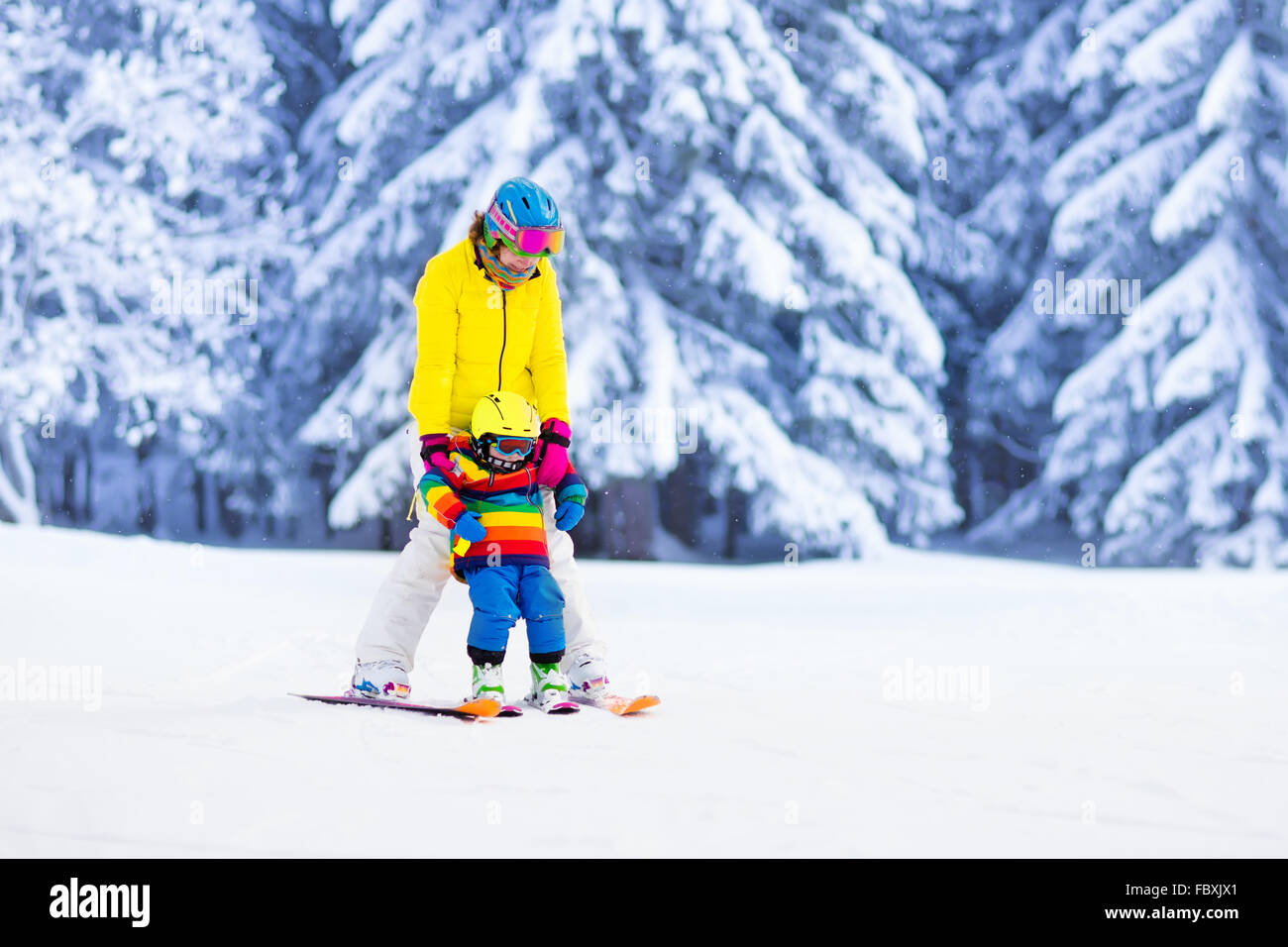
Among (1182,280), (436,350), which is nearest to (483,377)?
(436,350)

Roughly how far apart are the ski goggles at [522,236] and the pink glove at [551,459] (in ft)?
2.39

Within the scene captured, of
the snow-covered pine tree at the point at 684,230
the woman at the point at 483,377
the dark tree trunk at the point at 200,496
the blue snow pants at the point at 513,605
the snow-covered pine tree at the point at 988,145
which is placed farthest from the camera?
the dark tree trunk at the point at 200,496

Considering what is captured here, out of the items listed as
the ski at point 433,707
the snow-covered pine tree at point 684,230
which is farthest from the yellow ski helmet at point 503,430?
the snow-covered pine tree at point 684,230

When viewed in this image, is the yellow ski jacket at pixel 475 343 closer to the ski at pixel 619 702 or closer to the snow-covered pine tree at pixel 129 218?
the ski at pixel 619 702

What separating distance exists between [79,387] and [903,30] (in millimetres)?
10576

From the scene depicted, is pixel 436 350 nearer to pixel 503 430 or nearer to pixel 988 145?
pixel 503 430

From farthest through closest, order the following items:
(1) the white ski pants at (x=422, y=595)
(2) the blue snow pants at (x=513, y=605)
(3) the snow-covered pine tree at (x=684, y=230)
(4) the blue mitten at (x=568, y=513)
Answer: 1. (3) the snow-covered pine tree at (x=684, y=230)
2. (1) the white ski pants at (x=422, y=595)
3. (4) the blue mitten at (x=568, y=513)
4. (2) the blue snow pants at (x=513, y=605)

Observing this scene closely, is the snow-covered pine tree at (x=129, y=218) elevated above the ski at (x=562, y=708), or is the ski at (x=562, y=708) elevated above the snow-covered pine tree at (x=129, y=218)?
the snow-covered pine tree at (x=129, y=218)

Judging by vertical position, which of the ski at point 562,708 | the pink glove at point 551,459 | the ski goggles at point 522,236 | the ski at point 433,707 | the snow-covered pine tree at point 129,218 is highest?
the snow-covered pine tree at point 129,218

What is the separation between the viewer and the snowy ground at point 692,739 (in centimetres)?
377

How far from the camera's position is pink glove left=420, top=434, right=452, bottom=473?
5264 millimetres

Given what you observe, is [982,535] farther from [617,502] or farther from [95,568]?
[95,568]

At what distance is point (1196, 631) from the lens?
8.48m

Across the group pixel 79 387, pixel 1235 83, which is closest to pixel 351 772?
pixel 1235 83
